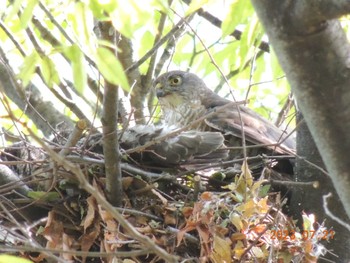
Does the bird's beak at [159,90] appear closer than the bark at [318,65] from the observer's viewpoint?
No

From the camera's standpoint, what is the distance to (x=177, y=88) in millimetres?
6582

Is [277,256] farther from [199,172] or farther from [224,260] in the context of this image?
[199,172]

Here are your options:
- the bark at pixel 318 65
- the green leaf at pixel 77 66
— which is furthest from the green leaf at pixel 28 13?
the bark at pixel 318 65

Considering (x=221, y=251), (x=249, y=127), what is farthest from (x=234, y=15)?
(x=249, y=127)

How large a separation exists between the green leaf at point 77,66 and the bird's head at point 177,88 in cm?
409

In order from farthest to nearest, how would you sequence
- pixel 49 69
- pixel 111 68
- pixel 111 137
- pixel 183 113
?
pixel 183 113 → pixel 111 137 → pixel 49 69 → pixel 111 68

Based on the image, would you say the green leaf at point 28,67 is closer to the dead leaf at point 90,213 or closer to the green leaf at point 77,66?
the green leaf at point 77,66

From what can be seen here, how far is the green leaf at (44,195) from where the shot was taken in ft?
12.8

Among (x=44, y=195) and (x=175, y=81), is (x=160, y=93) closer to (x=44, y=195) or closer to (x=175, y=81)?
(x=175, y=81)

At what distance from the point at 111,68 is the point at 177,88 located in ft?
13.9

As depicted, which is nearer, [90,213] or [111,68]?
[111,68]

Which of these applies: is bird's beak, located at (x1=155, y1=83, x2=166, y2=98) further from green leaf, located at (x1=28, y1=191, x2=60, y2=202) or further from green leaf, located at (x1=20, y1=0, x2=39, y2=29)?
green leaf, located at (x1=20, y1=0, x2=39, y2=29)

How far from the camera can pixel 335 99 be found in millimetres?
2207

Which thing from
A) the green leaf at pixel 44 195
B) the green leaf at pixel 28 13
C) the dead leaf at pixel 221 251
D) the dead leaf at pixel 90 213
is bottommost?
the dead leaf at pixel 221 251
